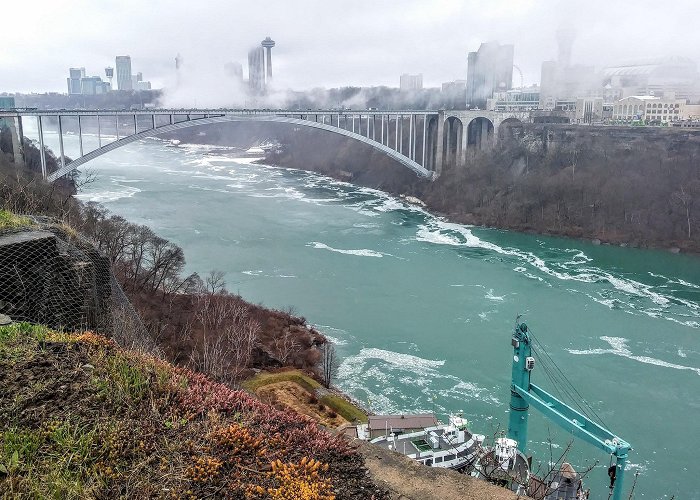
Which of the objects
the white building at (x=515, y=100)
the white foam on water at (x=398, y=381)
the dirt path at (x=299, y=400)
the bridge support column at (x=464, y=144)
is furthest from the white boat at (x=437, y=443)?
the white building at (x=515, y=100)

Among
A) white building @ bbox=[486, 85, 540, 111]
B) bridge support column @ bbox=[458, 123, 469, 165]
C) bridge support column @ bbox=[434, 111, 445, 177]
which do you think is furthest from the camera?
white building @ bbox=[486, 85, 540, 111]

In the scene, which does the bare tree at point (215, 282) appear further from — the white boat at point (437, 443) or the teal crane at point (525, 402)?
the teal crane at point (525, 402)

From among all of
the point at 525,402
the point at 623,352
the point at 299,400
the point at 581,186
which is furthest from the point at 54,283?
the point at 581,186

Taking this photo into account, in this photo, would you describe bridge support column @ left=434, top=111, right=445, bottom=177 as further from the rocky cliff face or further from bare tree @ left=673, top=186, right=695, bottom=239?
the rocky cliff face

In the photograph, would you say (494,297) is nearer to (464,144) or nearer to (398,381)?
(398,381)

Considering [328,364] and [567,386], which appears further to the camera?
[328,364]

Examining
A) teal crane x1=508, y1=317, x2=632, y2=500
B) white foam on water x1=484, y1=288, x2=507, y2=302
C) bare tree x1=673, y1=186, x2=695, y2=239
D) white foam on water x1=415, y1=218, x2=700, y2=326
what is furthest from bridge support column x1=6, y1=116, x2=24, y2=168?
bare tree x1=673, y1=186, x2=695, y2=239
